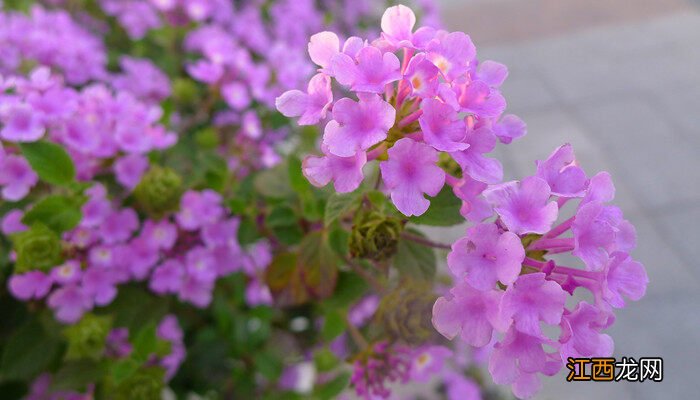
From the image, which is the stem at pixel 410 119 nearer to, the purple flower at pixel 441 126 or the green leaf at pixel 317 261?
the purple flower at pixel 441 126

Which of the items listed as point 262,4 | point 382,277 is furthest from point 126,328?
point 262,4

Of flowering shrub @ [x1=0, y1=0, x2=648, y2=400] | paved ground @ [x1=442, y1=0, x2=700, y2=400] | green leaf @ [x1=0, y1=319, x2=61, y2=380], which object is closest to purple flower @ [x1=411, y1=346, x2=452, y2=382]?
flowering shrub @ [x1=0, y1=0, x2=648, y2=400]

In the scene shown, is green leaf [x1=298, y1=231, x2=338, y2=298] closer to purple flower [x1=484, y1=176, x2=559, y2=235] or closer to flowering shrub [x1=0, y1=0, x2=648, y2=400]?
flowering shrub [x1=0, y1=0, x2=648, y2=400]

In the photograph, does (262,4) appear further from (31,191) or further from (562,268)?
(562,268)

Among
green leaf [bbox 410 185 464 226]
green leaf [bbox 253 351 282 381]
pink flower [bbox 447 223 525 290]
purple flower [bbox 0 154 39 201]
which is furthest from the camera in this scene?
green leaf [bbox 253 351 282 381]

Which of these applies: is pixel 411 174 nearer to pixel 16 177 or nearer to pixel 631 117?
pixel 16 177

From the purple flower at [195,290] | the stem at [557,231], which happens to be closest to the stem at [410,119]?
the stem at [557,231]
